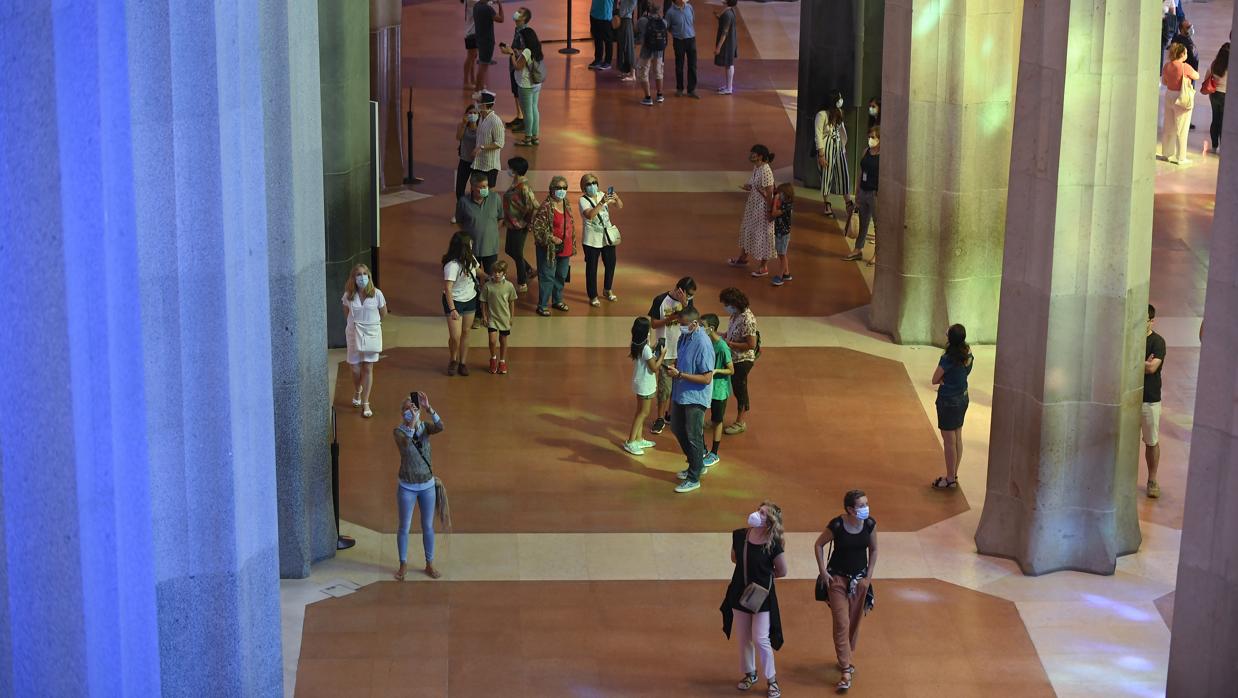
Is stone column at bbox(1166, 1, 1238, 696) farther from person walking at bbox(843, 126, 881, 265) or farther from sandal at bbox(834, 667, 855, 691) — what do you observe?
person walking at bbox(843, 126, 881, 265)

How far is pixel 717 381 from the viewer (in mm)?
17703

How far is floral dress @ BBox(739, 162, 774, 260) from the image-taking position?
22969 millimetres

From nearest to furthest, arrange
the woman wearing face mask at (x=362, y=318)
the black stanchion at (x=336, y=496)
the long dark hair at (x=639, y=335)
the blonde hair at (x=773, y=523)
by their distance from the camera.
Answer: the blonde hair at (x=773, y=523) < the black stanchion at (x=336, y=496) < the long dark hair at (x=639, y=335) < the woman wearing face mask at (x=362, y=318)

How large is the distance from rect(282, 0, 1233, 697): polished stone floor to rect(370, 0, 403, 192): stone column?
1141mm

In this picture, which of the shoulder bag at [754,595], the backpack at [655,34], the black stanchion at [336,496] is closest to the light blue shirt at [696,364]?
the black stanchion at [336,496]

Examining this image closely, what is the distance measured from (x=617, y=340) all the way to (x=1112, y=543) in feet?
23.2

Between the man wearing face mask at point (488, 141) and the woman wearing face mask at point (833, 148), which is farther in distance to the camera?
the woman wearing face mask at point (833, 148)

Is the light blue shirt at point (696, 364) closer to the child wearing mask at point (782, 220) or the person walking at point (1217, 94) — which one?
the child wearing mask at point (782, 220)

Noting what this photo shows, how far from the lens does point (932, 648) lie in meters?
14.7

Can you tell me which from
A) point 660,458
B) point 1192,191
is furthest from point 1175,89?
point 660,458

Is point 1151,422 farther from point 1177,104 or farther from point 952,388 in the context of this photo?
point 1177,104

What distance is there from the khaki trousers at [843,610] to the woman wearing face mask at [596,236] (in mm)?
8436

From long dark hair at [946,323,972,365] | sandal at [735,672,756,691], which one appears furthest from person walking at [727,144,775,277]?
sandal at [735,672,756,691]

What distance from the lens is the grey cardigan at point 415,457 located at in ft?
49.2
